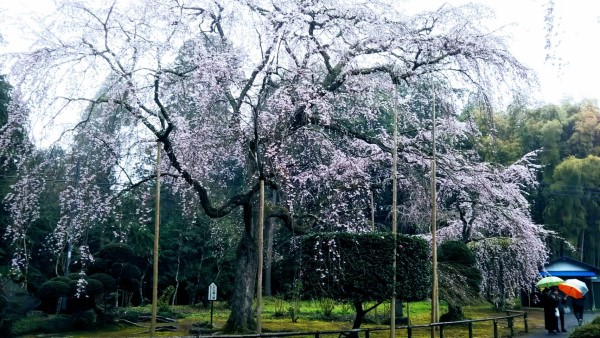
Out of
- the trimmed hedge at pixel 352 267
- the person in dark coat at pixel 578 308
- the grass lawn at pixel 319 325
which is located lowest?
the grass lawn at pixel 319 325

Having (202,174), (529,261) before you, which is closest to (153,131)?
(202,174)

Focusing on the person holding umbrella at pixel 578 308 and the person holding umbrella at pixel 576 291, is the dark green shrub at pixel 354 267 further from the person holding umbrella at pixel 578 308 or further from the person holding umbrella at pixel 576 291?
the person holding umbrella at pixel 578 308

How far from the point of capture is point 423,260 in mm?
10891

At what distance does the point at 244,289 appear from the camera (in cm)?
1359

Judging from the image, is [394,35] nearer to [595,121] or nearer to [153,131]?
[153,131]

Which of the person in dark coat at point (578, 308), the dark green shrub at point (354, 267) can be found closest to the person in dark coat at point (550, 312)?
the person in dark coat at point (578, 308)

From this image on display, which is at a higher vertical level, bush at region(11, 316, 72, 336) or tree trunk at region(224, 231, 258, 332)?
tree trunk at region(224, 231, 258, 332)

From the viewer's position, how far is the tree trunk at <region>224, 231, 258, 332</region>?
13.3 m

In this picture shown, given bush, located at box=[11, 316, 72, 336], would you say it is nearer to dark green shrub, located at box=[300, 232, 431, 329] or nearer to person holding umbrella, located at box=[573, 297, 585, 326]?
dark green shrub, located at box=[300, 232, 431, 329]

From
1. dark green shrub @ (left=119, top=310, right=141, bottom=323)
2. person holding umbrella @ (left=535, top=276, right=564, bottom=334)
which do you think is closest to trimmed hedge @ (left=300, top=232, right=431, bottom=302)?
person holding umbrella @ (left=535, top=276, right=564, bottom=334)

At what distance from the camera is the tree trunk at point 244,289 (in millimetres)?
13328

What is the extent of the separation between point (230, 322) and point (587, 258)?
25.8 meters

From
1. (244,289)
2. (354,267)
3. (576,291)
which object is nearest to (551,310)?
(576,291)

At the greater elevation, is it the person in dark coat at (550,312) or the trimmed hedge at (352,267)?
the trimmed hedge at (352,267)
